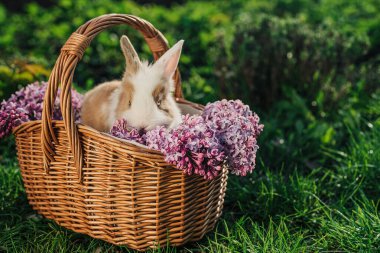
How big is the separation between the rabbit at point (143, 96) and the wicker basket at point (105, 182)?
0.22 metres

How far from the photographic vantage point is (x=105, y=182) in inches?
101

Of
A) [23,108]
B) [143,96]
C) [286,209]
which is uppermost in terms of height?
[143,96]

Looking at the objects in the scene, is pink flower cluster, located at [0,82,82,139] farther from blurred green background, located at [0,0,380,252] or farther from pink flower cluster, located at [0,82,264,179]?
pink flower cluster, located at [0,82,264,179]

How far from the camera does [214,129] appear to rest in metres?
2.50

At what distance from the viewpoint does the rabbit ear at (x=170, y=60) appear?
2805 mm

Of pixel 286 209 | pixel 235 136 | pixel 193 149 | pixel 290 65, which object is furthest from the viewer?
pixel 290 65

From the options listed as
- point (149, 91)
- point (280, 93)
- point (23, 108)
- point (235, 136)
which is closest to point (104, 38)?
point (280, 93)

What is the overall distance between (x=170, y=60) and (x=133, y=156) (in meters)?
0.66

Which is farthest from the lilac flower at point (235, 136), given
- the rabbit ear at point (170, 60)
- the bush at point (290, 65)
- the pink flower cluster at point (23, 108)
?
the bush at point (290, 65)

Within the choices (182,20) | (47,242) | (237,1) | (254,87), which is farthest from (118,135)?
(237,1)

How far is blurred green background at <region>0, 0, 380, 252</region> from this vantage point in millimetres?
2939

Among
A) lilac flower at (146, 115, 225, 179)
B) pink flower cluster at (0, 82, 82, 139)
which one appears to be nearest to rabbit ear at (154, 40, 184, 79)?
lilac flower at (146, 115, 225, 179)

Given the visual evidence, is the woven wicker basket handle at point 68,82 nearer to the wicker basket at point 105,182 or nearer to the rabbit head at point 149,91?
the wicker basket at point 105,182

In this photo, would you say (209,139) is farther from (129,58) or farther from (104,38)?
(104,38)
